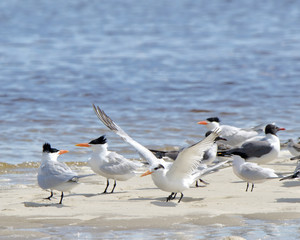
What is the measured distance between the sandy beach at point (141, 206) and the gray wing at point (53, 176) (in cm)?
21

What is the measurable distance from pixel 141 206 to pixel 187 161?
0.73 meters

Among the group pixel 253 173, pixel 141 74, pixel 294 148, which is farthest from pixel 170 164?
pixel 141 74

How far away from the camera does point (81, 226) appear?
19.5ft

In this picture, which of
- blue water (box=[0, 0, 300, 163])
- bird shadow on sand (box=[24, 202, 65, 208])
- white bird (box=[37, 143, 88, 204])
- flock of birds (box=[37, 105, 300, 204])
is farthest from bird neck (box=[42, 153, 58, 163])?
blue water (box=[0, 0, 300, 163])

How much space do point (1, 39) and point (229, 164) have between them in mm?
17647

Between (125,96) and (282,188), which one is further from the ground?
(125,96)

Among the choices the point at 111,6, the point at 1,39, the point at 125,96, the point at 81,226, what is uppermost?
the point at 111,6

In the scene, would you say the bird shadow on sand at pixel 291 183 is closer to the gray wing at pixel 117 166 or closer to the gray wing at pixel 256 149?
the gray wing at pixel 256 149

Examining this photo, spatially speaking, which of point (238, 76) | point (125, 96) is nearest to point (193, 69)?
point (238, 76)

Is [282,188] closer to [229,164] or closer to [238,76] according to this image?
[229,164]

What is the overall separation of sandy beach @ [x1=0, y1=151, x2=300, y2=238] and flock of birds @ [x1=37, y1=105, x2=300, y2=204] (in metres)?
0.19

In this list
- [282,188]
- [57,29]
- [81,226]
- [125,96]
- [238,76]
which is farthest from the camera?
[57,29]

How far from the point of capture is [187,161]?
7039mm

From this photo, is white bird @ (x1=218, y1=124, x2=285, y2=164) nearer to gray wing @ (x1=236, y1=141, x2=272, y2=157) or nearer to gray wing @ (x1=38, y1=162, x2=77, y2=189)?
gray wing @ (x1=236, y1=141, x2=272, y2=157)
